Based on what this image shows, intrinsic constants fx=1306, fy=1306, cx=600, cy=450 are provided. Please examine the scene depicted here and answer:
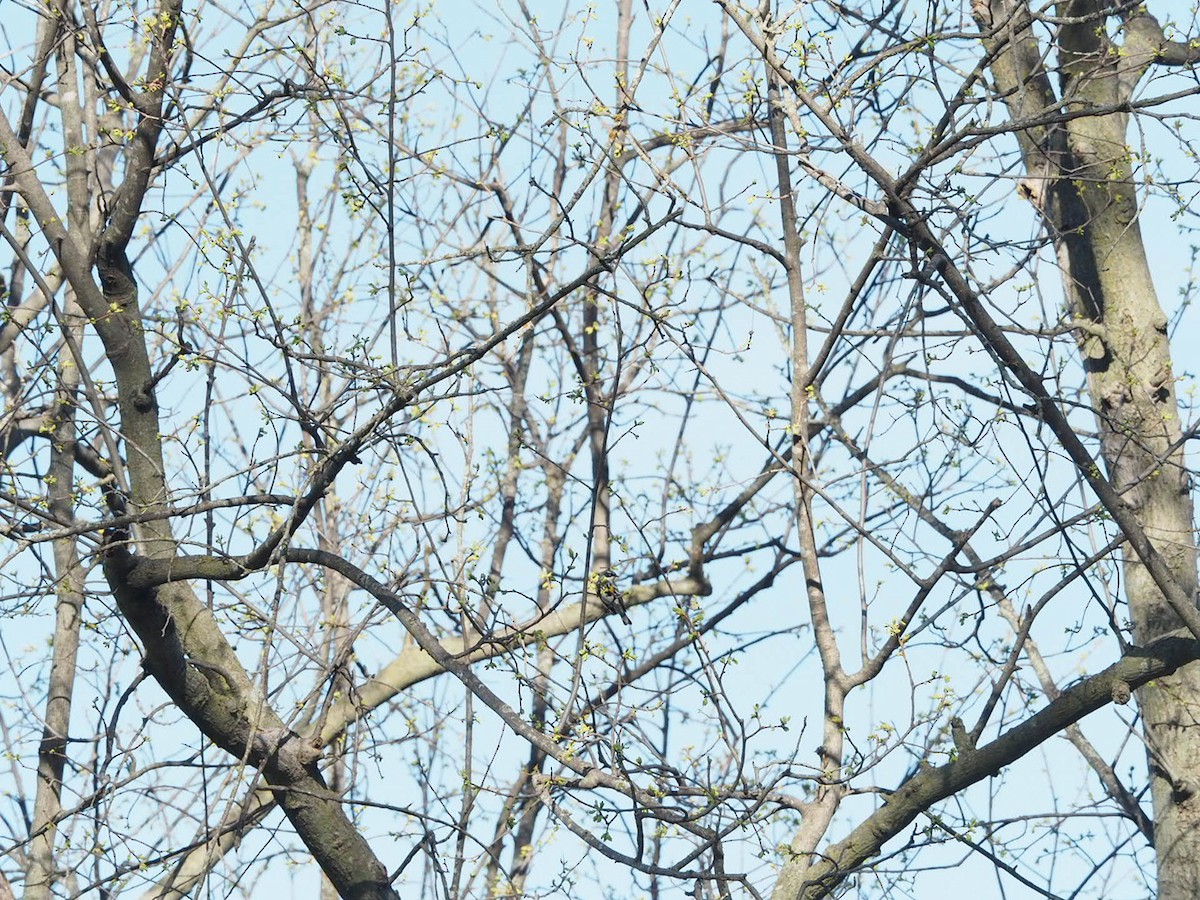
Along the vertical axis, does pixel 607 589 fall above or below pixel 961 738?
above

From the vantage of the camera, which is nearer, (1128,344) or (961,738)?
(961,738)

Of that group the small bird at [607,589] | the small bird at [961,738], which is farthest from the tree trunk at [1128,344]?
the small bird at [607,589]

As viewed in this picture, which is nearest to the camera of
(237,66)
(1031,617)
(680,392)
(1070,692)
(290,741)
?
(1070,692)

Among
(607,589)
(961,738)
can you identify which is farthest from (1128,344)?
(607,589)

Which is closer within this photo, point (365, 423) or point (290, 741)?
point (365, 423)

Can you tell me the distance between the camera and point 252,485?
5012 mm

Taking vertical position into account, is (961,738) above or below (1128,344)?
below

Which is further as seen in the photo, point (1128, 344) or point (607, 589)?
point (1128, 344)

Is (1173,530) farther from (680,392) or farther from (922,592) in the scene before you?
(680,392)

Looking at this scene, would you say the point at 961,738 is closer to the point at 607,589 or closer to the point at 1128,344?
the point at 607,589

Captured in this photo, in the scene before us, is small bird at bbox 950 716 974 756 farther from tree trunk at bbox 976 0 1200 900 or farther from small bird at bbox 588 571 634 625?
tree trunk at bbox 976 0 1200 900

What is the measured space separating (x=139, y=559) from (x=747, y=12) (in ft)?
9.72

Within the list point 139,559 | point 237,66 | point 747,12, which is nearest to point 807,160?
point 747,12

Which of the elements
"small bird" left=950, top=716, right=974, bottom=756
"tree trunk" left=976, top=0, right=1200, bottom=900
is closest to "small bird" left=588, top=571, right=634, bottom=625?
"small bird" left=950, top=716, right=974, bottom=756
